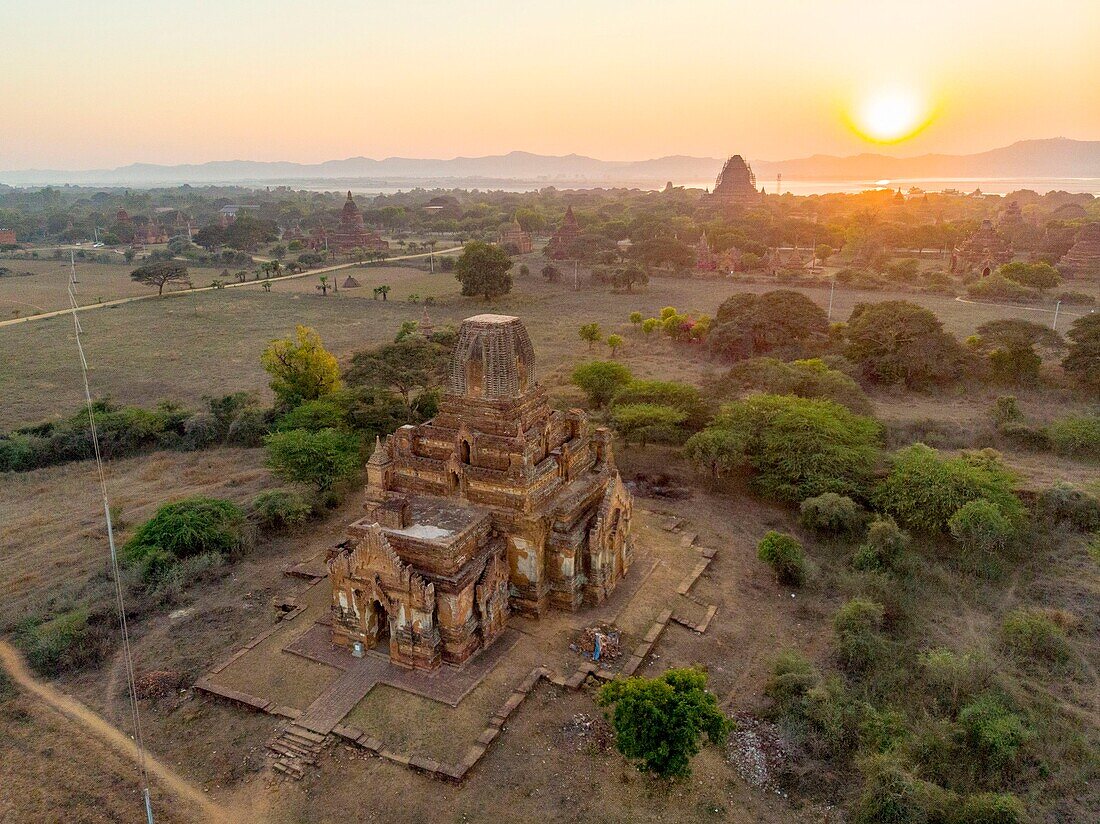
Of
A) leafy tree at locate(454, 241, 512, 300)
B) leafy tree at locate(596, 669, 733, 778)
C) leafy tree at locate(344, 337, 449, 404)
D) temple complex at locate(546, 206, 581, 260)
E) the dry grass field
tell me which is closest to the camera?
leafy tree at locate(596, 669, 733, 778)

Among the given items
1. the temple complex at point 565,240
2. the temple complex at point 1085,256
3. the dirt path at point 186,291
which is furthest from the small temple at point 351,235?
the temple complex at point 1085,256

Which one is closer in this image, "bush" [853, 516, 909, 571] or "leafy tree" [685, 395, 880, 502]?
"bush" [853, 516, 909, 571]

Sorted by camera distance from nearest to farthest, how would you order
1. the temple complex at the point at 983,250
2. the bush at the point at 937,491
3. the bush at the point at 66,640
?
the bush at the point at 66,640
the bush at the point at 937,491
the temple complex at the point at 983,250

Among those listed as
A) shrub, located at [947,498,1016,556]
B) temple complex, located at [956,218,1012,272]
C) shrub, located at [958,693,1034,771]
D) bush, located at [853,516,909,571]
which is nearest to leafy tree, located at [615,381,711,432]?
bush, located at [853,516,909,571]

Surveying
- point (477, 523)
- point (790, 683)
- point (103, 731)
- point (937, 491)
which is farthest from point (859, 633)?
point (103, 731)

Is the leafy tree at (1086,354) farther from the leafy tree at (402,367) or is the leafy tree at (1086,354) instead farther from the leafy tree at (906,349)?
the leafy tree at (402,367)

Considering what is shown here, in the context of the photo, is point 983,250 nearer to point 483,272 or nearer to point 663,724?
point 483,272

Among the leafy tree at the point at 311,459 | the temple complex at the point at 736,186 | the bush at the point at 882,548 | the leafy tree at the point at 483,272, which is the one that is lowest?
the bush at the point at 882,548

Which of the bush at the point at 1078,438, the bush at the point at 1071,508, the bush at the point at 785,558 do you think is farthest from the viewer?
the bush at the point at 1078,438

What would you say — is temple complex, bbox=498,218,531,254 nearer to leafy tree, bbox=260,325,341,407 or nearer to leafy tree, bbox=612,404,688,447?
leafy tree, bbox=260,325,341,407
